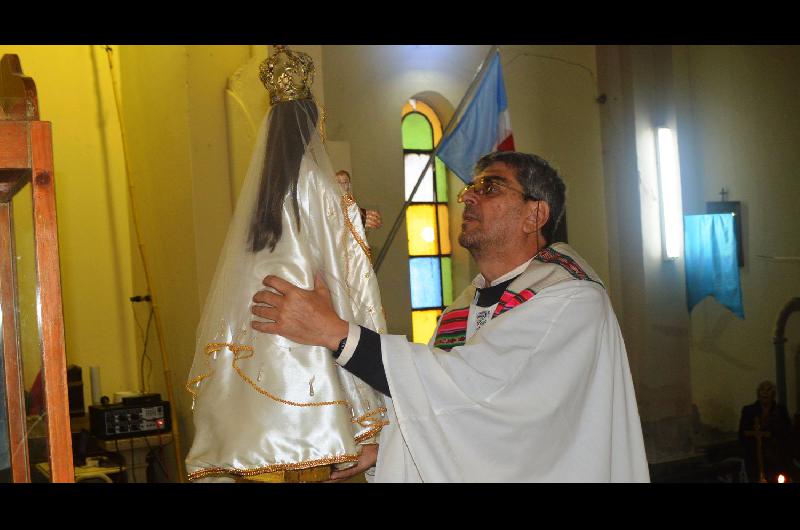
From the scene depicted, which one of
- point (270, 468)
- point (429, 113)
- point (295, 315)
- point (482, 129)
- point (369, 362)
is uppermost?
point (429, 113)

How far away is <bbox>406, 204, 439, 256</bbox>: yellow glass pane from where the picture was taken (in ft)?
27.1

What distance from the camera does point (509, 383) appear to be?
2416mm

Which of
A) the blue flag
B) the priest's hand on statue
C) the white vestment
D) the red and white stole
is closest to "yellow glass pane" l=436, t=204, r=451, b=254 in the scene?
the blue flag

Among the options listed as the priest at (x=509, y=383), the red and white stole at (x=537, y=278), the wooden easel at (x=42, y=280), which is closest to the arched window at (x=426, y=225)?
the red and white stole at (x=537, y=278)

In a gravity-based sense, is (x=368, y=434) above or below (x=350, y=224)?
→ below

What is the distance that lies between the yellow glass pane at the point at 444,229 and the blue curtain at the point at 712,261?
267 centimetres

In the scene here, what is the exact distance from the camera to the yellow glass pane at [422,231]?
8.25 metres

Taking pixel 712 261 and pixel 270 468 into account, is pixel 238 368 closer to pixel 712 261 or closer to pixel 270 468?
pixel 270 468

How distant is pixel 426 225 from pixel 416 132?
2.93 feet

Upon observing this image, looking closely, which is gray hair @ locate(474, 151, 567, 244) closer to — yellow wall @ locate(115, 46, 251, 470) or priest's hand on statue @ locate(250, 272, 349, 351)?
priest's hand on statue @ locate(250, 272, 349, 351)

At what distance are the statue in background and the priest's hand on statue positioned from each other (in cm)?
3

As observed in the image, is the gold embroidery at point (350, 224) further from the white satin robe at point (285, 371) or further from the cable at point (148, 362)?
the cable at point (148, 362)

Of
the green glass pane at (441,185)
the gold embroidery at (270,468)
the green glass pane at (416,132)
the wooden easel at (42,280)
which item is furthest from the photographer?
the green glass pane at (441,185)

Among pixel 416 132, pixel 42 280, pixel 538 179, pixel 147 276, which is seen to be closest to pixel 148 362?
pixel 147 276
